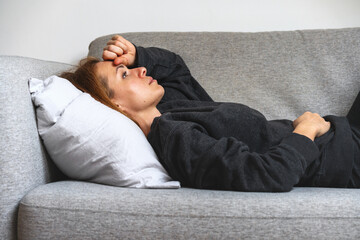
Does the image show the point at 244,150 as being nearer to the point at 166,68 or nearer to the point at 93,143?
the point at 93,143

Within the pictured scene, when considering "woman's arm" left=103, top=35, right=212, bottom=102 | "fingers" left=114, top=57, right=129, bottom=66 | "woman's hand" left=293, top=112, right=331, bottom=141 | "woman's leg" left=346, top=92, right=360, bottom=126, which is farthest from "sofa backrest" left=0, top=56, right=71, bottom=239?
"woman's leg" left=346, top=92, right=360, bottom=126

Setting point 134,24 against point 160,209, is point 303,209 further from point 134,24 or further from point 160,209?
point 134,24

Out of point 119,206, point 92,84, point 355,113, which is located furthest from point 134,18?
point 119,206

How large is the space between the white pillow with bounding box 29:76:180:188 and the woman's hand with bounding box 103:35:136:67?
0.31m

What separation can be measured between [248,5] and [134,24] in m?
0.58

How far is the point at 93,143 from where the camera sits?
102cm

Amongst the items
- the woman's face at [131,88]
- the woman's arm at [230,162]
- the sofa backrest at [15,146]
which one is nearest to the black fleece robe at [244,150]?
the woman's arm at [230,162]

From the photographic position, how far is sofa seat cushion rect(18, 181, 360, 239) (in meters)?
0.84

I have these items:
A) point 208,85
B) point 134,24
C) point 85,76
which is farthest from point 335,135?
point 134,24

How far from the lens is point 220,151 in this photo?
3.15 feet

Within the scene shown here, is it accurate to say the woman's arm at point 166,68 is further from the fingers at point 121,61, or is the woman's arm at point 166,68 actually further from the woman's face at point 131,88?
the woman's face at point 131,88

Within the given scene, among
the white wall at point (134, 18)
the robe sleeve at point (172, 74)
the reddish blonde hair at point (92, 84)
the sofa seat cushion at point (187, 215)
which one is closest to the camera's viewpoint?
the sofa seat cushion at point (187, 215)

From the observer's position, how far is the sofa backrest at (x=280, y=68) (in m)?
1.55

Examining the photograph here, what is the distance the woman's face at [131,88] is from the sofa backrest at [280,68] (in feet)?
1.28
